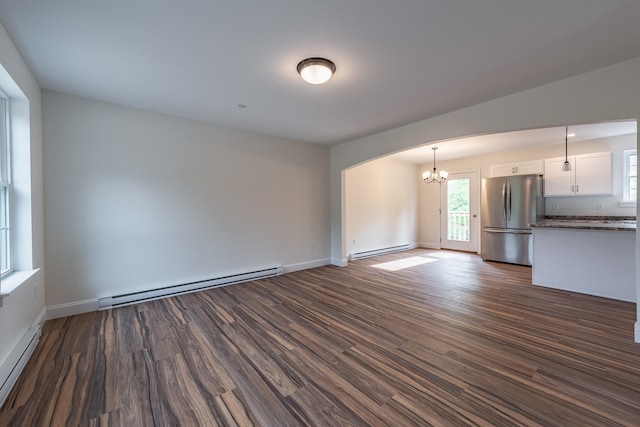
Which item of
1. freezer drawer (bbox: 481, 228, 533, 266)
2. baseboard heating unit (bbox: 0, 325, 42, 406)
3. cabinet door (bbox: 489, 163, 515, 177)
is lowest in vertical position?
baseboard heating unit (bbox: 0, 325, 42, 406)

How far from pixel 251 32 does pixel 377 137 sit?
3.05 metres

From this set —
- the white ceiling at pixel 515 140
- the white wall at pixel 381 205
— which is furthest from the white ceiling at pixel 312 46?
the white wall at pixel 381 205

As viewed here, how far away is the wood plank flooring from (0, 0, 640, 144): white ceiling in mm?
2568

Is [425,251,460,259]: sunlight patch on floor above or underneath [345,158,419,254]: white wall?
underneath

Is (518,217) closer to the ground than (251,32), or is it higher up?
closer to the ground

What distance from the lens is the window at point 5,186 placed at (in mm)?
2230

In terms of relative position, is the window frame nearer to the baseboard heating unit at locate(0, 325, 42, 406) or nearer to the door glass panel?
the baseboard heating unit at locate(0, 325, 42, 406)

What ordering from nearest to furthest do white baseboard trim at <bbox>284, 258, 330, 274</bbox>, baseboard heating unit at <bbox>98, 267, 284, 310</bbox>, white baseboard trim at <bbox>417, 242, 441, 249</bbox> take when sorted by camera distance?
baseboard heating unit at <bbox>98, 267, 284, 310</bbox> < white baseboard trim at <bbox>284, 258, 330, 274</bbox> < white baseboard trim at <bbox>417, 242, 441, 249</bbox>

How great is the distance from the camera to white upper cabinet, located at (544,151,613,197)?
467 centimetres

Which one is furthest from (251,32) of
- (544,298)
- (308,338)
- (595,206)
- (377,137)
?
(595,206)

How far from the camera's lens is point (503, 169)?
614 centimetres

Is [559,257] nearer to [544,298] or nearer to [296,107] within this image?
[544,298]

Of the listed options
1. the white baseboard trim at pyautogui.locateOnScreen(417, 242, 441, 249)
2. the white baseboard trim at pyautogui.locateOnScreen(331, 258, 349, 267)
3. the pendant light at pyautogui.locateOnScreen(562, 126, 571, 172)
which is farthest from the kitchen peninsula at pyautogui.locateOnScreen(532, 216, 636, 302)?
the white baseboard trim at pyautogui.locateOnScreen(417, 242, 441, 249)

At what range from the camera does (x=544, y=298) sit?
342cm
